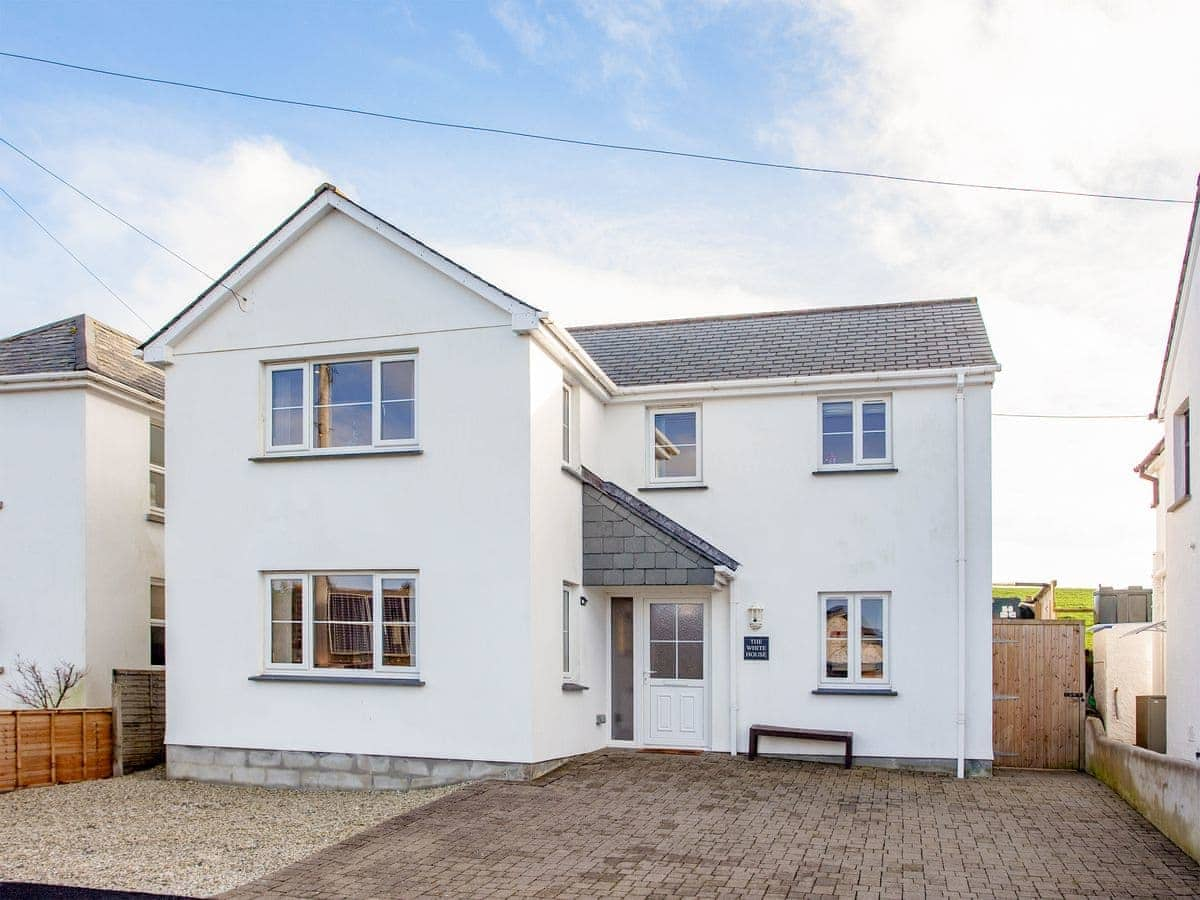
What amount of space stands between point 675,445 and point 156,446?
8.31m

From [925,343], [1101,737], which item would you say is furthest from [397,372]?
[1101,737]

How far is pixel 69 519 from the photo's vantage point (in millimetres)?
15914

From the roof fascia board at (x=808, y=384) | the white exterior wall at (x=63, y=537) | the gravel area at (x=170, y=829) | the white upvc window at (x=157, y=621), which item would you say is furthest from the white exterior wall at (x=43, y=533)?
the roof fascia board at (x=808, y=384)

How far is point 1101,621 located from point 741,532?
9.47 meters

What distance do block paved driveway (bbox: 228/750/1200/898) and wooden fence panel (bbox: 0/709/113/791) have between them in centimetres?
542

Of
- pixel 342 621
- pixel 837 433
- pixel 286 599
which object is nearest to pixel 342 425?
pixel 286 599

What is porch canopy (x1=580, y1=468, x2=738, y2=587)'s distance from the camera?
14664 millimetres

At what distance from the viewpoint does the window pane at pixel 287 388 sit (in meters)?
14.3

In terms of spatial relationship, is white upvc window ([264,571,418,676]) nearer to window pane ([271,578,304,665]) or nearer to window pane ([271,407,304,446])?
window pane ([271,578,304,665])

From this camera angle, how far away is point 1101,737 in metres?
14.8

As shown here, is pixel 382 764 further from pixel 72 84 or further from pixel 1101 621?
pixel 1101 621

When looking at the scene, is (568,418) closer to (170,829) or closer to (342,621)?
(342,621)

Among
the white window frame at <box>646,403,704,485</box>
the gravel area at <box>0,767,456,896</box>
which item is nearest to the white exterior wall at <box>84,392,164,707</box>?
the gravel area at <box>0,767,456,896</box>

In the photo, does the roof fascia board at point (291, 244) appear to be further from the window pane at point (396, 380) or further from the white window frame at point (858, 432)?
the white window frame at point (858, 432)
